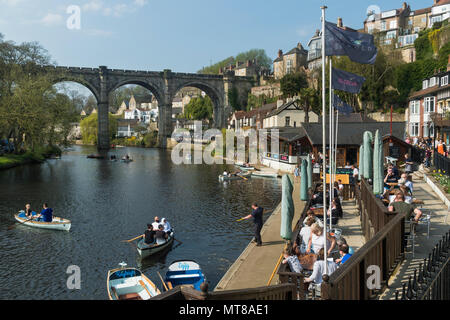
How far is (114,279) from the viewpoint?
15.5 meters

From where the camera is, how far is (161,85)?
377ft

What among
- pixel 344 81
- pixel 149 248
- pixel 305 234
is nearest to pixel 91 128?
pixel 149 248

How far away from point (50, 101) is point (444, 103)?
52678mm

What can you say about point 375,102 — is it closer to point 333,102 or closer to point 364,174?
point 364,174

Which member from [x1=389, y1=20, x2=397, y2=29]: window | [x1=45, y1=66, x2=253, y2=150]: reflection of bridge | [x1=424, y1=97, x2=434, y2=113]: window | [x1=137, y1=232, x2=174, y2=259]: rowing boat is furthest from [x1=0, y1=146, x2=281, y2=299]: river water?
[x1=389, y1=20, x2=397, y2=29]: window

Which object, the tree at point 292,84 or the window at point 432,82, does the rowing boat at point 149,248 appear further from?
the tree at point 292,84

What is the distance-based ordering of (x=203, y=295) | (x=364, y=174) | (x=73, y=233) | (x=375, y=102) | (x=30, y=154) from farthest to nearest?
1. (x=375, y=102)
2. (x=30, y=154)
3. (x=73, y=233)
4. (x=364, y=174)
5. (x=203, y=295)

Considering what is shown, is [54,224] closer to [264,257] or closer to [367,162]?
[264,257]

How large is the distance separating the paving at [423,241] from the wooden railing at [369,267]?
197 millimetres

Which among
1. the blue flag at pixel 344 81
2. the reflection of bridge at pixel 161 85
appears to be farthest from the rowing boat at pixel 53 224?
the reflection of bridge at pixel 161 85

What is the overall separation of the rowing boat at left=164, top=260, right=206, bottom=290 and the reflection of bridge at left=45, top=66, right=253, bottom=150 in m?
86.3

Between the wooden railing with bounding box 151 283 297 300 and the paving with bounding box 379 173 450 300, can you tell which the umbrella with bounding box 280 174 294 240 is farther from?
the wooden railing with bounding box 151 283 297 300

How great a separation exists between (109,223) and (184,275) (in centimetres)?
1306

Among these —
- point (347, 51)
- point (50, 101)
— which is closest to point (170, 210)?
point (347, 51)
